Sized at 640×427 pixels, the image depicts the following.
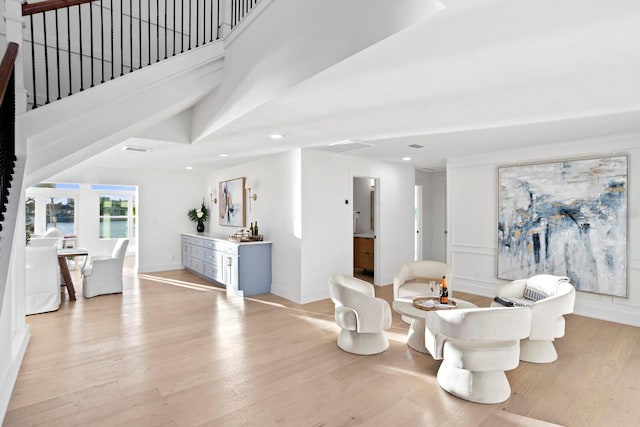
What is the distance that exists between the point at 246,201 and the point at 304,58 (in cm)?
453

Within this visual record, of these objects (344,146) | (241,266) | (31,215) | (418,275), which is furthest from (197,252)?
(31,215)

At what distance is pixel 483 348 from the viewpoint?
98.0 inches

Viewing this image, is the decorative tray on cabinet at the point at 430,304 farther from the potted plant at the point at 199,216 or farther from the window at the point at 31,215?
the window at the point at 31,215

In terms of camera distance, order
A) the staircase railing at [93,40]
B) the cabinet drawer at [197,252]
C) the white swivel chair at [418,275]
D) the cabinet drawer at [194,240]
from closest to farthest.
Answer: the staircase railing at [93,40] < the white swivel chair at [418,275] < the cabinet drawer at [197,252] < the cabinet drawer at [194,240]

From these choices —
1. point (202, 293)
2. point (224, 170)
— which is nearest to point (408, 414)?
point (202, 293)

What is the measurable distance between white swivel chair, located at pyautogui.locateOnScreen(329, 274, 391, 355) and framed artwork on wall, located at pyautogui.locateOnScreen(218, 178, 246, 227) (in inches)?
144

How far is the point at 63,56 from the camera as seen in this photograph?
426 centimetres

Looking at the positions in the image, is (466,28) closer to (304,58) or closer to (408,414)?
(304,58)

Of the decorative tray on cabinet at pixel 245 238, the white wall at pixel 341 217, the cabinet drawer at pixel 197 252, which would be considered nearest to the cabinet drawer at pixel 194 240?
A: the cabinet drawer at pixel 197 252

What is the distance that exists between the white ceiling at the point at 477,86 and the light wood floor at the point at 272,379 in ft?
7.63

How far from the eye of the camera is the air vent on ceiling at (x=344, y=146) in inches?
183

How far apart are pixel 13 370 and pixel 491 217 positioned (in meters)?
6.12

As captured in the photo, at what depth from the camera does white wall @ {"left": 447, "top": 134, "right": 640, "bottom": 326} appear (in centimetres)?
412

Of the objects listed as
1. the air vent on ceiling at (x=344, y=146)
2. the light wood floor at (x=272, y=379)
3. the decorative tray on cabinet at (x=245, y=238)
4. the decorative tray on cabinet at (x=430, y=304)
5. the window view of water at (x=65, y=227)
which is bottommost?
the light wood floor at (x=272, y=379)
